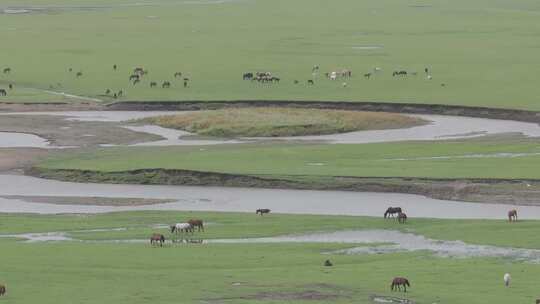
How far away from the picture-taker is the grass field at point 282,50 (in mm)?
71062

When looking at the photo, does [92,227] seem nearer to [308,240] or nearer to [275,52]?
[308,240]

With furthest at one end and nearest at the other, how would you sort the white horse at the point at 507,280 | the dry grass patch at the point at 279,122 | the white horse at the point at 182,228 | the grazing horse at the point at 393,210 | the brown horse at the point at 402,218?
the dry grass patch at the point at 279,122 < the grazing horse at the point at 393,210 < the brown horse at the point at 402,218 < the white horse at the point at 182,228 < the white horse at the point at 507,280

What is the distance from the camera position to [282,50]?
299 ft

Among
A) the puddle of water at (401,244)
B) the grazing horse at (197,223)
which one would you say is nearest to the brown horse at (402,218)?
the puddle of water at (401,244)

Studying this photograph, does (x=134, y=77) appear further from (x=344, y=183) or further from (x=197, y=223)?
(x=197, y=223)

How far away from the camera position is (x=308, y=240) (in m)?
38.6

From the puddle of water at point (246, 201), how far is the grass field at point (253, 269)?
2.57 meters

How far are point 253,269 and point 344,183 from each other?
1467 centimetres

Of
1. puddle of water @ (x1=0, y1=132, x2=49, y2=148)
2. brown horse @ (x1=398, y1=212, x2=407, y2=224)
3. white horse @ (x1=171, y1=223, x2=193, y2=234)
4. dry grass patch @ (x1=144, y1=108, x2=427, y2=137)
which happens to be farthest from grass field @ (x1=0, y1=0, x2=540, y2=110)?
white horse @ (x1=171, y1=223, x2=193, y2=234)

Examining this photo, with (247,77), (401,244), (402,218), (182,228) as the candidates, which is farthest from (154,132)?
(401,244)

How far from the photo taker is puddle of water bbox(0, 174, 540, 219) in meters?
43.2

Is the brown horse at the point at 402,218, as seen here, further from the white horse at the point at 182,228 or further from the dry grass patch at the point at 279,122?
the dry grass patch at the point at 279,122

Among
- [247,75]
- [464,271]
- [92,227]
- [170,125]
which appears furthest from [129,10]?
[464,271]

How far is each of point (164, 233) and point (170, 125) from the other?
23.6 m
